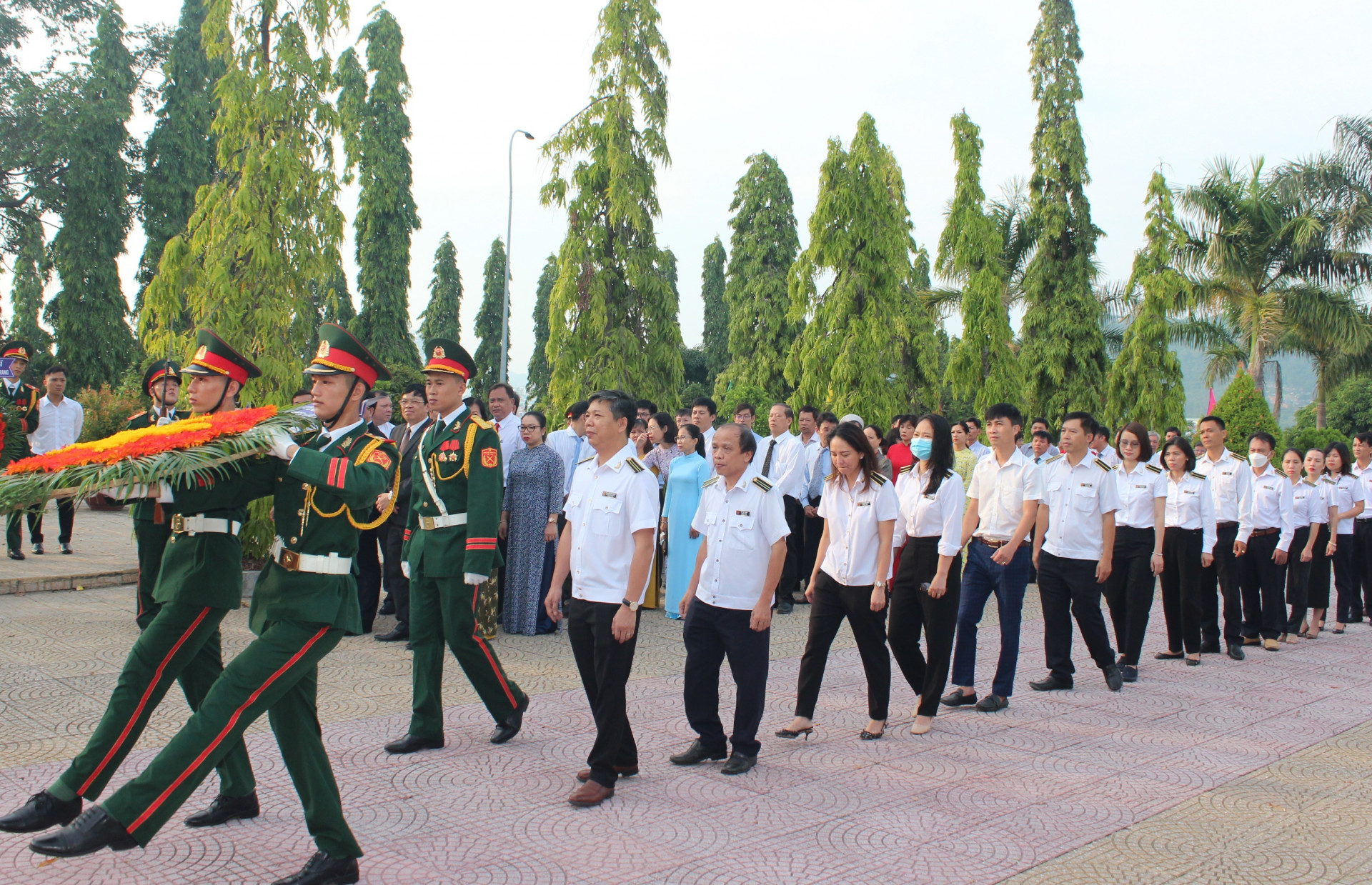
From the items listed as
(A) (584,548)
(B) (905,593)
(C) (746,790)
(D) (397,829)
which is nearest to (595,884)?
(D) (397,829)

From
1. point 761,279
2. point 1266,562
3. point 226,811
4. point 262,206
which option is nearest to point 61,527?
point 262,206

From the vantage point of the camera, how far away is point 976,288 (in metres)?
26.3

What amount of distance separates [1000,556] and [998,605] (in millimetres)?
409

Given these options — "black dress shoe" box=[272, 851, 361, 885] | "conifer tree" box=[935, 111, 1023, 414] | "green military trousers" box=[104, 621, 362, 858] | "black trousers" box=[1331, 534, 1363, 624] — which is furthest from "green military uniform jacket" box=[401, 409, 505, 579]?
"conifer tree" box=[935, 111, 1023, 414]

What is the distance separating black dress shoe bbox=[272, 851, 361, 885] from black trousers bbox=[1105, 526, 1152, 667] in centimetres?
618

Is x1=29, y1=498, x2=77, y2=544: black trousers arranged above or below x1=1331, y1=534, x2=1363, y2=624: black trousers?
above

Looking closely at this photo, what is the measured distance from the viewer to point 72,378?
29594 mm

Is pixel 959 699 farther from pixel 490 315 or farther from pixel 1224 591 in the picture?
pixel 490 315

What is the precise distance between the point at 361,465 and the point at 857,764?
3.07 meters

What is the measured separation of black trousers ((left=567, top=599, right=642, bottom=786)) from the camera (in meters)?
4.61

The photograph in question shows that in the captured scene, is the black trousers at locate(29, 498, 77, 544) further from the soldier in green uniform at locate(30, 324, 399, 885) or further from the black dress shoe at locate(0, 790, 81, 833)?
the soldier in green uniform at locate(30, 324, 399, 885)

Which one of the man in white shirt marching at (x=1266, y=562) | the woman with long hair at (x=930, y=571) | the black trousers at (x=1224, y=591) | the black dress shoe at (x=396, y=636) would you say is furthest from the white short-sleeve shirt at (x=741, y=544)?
the man in white shirt marching at (x=1266, y=562)

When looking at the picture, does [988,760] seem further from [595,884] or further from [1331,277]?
[1331,277]

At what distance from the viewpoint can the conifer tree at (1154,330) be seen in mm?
26719
